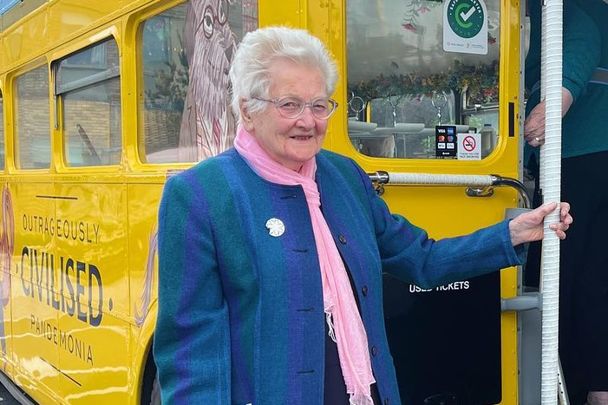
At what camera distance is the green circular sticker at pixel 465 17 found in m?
2.44

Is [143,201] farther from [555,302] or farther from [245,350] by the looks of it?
[555,302]

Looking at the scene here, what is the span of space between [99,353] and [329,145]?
1595mm

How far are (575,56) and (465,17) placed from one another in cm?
42

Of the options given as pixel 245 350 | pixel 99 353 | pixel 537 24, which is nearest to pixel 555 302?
pixel 245 350

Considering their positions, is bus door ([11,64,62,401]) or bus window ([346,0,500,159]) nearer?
bus window ([346,0,500,159])

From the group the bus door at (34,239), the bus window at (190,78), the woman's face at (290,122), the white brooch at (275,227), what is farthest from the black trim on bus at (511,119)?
the bus door at (34,239)

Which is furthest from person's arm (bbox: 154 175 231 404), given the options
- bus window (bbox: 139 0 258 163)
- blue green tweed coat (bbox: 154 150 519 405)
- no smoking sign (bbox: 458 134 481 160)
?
no smoking sign (bbox: 458 134 481 160)

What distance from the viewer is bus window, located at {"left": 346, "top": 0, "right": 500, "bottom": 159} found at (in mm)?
2346

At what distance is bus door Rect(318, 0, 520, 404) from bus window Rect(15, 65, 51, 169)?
2142 mm

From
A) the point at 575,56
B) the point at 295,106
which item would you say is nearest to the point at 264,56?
the point at 295,106

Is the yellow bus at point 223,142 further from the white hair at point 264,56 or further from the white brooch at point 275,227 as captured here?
the white brooch at point 275,227

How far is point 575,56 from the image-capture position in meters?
2.54

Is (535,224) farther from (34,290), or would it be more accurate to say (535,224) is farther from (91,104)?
(34,290)

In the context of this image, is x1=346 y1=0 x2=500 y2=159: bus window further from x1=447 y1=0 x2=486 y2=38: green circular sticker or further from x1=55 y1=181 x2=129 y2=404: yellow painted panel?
x1=55 y1=181 x2=129 y2=404: yellow painted panel
